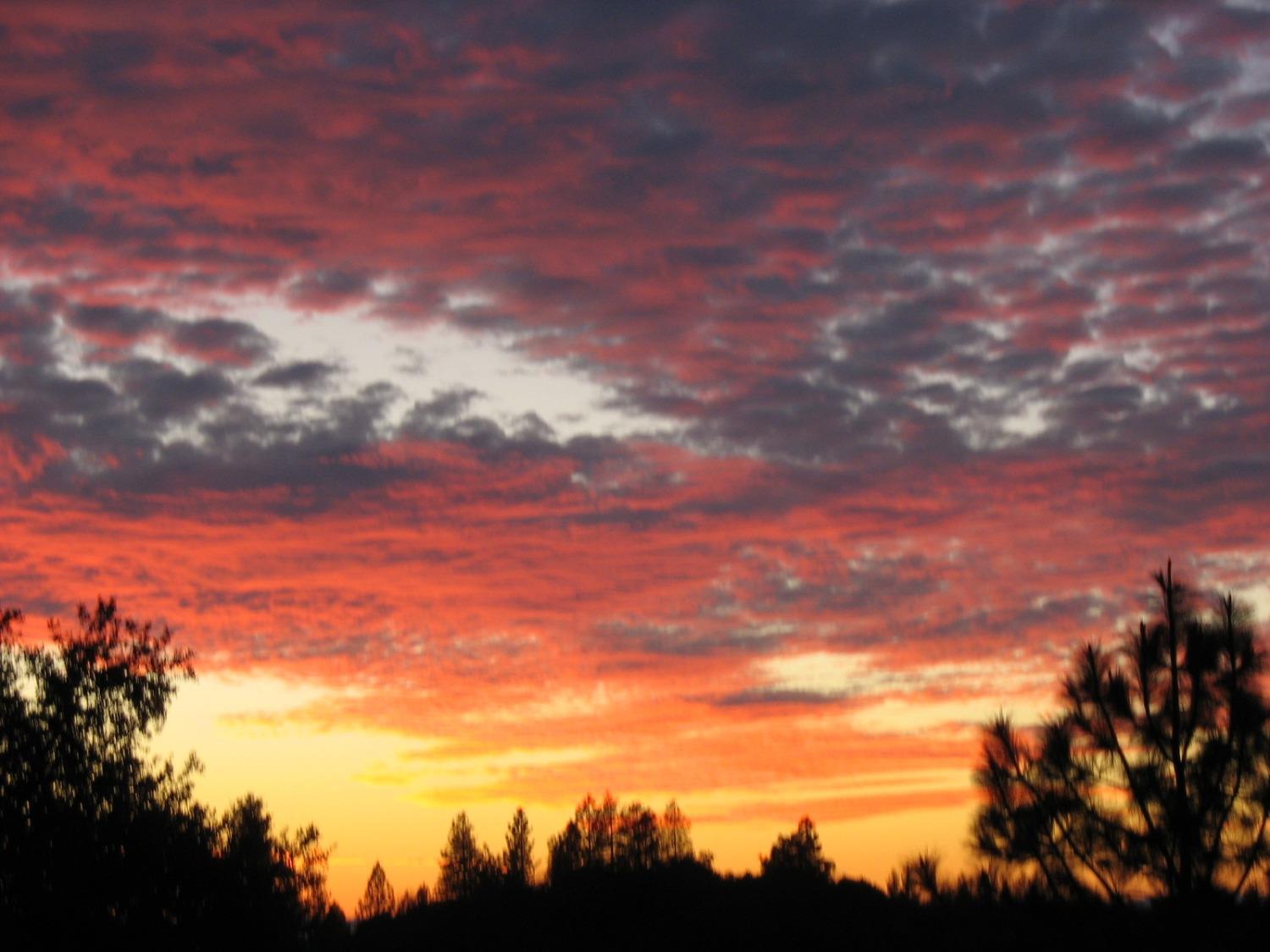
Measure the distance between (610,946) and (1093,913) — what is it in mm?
23870

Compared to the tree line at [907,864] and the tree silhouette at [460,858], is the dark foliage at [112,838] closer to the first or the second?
the tree line at [907,864]

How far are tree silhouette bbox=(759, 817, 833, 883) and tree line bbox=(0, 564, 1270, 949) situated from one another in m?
4.08

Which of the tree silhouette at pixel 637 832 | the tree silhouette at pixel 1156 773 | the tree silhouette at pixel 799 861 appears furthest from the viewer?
the tree silhouette at pixel 637 832

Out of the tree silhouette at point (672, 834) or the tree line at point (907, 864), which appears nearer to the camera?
the tree line at point (907, 864)

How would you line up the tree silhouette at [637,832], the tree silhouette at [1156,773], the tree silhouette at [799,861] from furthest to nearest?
the tree silhouette at [637,832]
the tree silhouette at [799,861]
the tree silhouette at [1156,773]

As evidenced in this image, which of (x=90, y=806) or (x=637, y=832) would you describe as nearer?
(x=90, y=806)

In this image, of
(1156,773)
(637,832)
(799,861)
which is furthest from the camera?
(637,832)

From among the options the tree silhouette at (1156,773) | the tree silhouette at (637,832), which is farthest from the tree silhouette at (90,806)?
the tree silhouette at (637,832)

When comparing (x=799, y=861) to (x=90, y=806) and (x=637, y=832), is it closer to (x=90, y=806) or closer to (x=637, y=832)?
(x=637, y=832)

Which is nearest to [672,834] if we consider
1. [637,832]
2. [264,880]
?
[637,832]

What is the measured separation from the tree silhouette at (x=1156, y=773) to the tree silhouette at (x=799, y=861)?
2643cm

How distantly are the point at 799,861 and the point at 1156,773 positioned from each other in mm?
59526

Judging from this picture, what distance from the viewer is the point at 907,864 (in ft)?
81.8

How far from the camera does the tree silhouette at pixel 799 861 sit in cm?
4912
